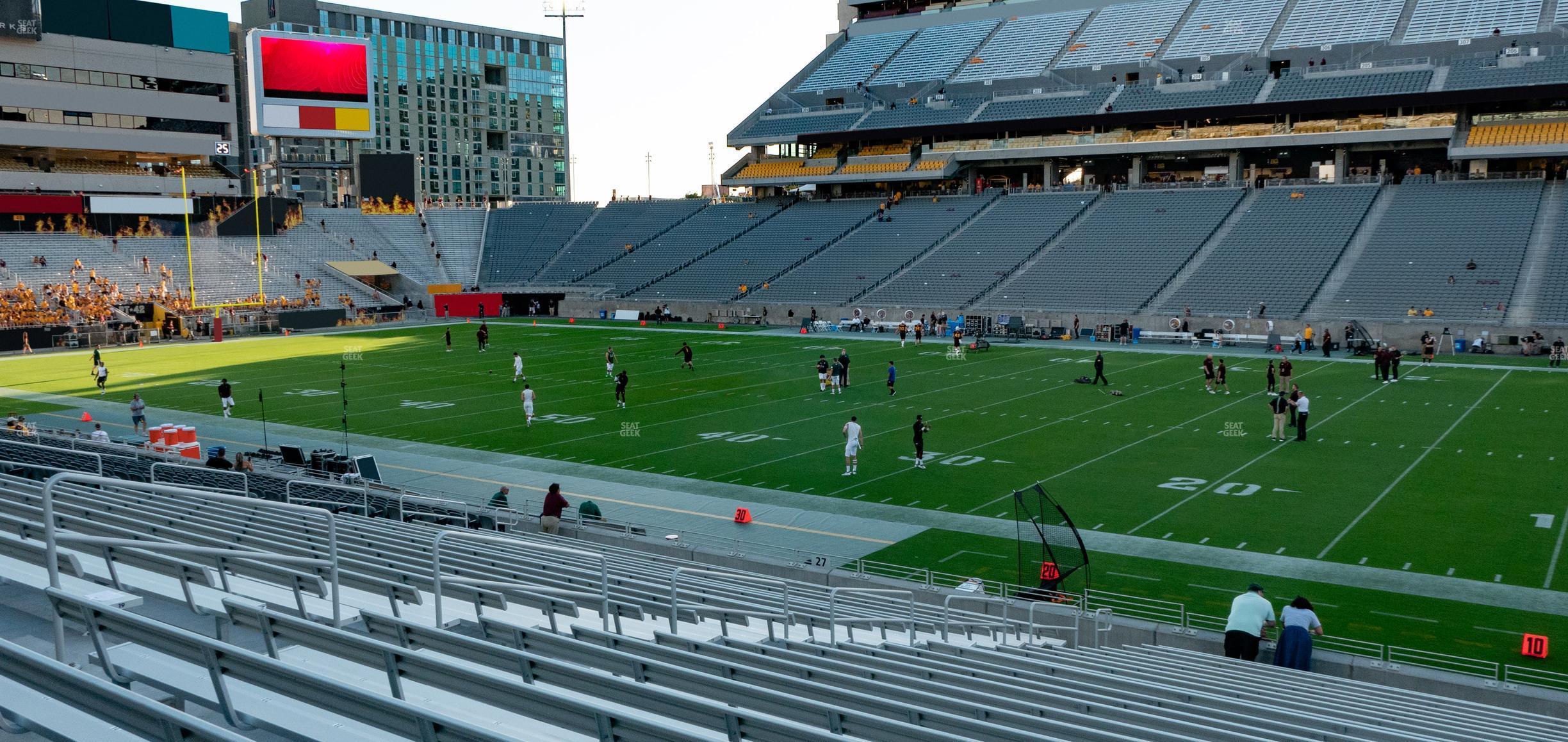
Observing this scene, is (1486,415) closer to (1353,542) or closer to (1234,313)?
(1353,542)

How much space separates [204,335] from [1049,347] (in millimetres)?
40406

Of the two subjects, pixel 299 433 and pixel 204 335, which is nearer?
pixel 299 433

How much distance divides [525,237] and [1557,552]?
6906 centimetres

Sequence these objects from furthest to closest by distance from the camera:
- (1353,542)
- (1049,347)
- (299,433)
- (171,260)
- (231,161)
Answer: (231,161)
(171,260)
(1049,347)
(299,433)
(1353,542)

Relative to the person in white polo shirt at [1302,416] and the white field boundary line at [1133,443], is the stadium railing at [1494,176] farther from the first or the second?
the person in white polo shirt at [1302,416]

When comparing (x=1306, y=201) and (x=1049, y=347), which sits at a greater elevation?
(x=1306, y=201)

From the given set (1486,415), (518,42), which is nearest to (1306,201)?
(1486,415)

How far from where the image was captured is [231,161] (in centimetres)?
7656

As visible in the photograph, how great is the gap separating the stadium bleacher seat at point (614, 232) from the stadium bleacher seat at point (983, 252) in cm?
2203

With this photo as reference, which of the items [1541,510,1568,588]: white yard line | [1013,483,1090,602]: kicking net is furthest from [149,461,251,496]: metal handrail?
[1541,510,1568,588]: white yard line

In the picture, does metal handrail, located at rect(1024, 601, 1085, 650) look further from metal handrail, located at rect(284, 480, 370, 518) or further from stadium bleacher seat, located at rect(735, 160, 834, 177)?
stadium bleacher seat, located at rect(735, 160, 834, 177)

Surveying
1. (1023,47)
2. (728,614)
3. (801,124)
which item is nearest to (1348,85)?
(1023,47)

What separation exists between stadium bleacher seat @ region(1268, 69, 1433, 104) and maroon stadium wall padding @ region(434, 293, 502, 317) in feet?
151

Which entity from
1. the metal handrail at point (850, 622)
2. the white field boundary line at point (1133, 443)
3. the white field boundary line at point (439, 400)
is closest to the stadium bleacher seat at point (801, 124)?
the white field boundary line at point (439, 400)
